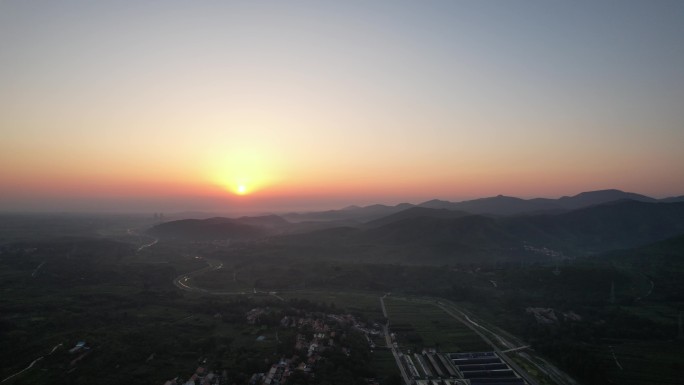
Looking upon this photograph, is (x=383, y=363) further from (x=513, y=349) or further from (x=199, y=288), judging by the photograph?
(x=199, y=288)

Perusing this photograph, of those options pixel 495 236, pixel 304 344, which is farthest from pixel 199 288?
pixel 495 236

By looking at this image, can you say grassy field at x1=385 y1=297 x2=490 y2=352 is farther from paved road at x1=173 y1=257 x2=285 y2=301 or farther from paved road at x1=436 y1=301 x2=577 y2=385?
paved road at x1=173 y1=257 x2=285 y2=301

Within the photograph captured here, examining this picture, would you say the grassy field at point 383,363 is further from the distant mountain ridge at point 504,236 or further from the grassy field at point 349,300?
the distant mountain ridge at point 504,236

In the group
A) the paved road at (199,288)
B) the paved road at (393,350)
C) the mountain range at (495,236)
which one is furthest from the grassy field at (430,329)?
the mountain range at (495,236)

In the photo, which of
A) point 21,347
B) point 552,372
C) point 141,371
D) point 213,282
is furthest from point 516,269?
point 21,347

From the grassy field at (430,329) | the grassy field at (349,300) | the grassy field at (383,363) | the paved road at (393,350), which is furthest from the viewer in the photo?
the grassy field at (349,300)

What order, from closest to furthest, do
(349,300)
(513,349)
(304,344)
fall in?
(304,344) < (513,349) < (349,300)

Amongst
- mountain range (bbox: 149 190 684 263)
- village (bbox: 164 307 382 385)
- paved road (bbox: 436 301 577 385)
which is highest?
mountain range (bbox: 149 190 684 263)

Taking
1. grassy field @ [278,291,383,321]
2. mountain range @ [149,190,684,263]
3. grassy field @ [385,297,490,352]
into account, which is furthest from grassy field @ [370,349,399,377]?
mountain range @ [149,190,684,263]
